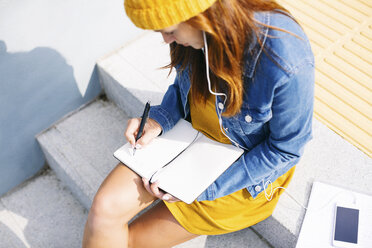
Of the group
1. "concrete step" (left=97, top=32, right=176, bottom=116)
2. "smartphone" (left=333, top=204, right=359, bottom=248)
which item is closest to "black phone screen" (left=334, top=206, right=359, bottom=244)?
"smartphone" (left=333, top=204, right=359, bottom=248)

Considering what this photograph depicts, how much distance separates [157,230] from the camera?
1464 mm

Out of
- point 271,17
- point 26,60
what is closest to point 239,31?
point 271,17

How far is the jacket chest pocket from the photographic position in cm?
119

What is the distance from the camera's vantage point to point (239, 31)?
3.25 feet

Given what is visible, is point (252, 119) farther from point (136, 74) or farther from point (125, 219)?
point (136, 74)

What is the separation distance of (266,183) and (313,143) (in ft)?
1.72

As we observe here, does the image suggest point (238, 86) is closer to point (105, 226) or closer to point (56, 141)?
point (105, 226)

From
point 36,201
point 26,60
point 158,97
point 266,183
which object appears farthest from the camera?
point 36,201

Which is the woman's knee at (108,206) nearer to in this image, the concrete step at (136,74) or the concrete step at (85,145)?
the concrete step at (85,145)

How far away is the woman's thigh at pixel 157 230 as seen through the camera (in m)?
1.45

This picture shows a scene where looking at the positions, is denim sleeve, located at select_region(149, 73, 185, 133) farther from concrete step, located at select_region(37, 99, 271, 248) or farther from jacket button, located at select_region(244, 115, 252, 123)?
concrete step, located at select_region(37, 99, 271, 248)

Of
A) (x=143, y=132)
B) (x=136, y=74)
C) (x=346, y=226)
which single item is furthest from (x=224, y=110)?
(x=136, y=74)

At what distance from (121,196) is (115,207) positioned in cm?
5

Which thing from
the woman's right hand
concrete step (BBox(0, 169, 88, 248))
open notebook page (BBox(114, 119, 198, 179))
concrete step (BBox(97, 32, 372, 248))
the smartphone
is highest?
the woman's right hand
